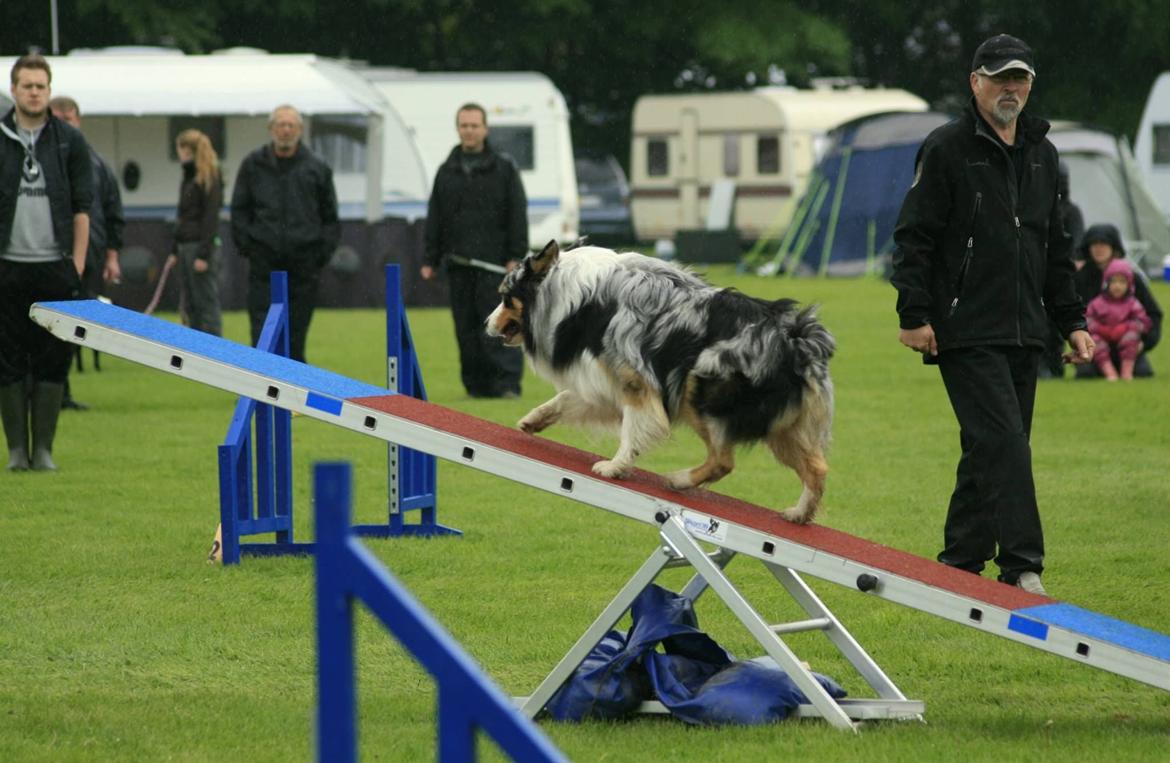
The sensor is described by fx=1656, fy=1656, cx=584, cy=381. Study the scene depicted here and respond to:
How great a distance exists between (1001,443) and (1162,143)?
1140 inches

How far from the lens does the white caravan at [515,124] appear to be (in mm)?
28172

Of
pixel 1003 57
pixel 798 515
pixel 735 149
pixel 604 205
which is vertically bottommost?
pixel 604 205

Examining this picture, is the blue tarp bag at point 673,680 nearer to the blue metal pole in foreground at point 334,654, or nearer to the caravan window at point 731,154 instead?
the blue metal pole in foreground at point 334,654

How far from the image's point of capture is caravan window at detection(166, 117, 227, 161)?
24.8 meters

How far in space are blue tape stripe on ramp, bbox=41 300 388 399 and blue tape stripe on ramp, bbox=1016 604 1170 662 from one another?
83.6 inches

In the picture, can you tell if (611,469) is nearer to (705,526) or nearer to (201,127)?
(705,526)

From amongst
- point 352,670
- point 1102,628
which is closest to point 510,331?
point 1102,628

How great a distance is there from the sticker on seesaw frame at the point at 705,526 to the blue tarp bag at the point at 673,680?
0.29 m

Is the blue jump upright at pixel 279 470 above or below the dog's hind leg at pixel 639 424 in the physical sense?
below

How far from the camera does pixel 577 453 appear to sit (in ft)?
18.0

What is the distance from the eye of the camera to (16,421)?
9.39 meters

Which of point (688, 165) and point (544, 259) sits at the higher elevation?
point (544, 259)

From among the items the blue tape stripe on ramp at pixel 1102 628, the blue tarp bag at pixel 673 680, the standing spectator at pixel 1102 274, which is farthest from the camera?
the standing spectator at pixel 1102 274

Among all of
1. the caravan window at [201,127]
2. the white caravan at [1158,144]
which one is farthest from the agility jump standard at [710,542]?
the white caravan at [1158,144]
